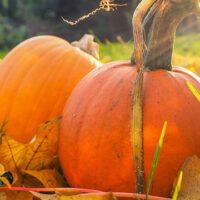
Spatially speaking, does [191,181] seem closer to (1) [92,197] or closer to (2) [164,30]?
(1) [92,197]

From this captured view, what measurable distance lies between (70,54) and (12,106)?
0.22 metres

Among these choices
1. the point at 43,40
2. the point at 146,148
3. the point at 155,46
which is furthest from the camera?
the point at 43,40

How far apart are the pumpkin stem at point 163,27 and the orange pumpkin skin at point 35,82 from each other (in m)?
0.33

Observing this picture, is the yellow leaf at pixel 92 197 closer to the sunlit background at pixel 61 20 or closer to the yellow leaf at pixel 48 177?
the yellow leaf at pixel 48 177

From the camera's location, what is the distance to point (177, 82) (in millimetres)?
1224

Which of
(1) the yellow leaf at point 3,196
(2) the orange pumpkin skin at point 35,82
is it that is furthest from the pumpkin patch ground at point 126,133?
(2) the orange pumpkin skin at point 35,82

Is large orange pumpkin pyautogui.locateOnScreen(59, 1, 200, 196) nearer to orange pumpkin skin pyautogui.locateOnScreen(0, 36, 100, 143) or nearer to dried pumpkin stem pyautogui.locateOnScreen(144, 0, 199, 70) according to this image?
dried pumpkin stem pyautogui.locateOnScreen(144, 0, 199, 70)

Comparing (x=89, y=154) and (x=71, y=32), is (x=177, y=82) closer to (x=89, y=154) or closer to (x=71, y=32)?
(x=89, y=154)

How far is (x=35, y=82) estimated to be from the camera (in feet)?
5.09

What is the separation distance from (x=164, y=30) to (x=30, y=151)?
15.3 inches

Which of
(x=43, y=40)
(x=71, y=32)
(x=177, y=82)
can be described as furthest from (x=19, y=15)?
(x=177, y=82)

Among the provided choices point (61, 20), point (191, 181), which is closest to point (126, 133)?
point (191, 181)

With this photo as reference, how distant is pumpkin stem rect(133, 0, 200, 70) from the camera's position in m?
1.22

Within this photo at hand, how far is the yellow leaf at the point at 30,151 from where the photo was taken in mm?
1202
